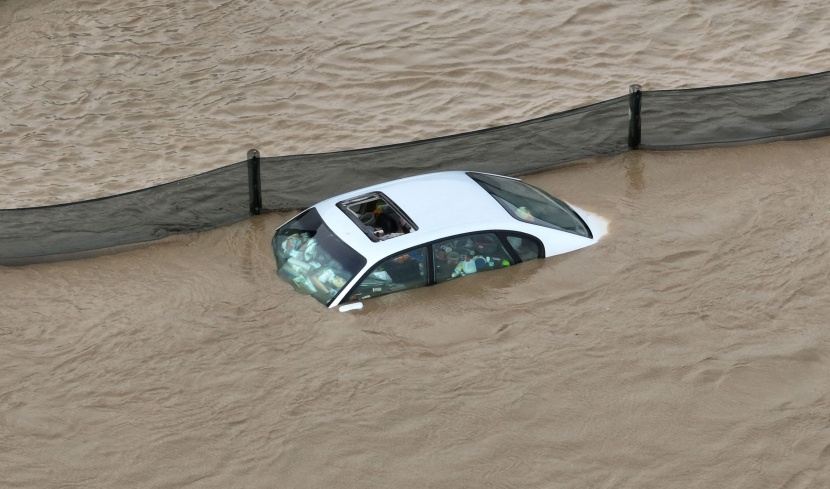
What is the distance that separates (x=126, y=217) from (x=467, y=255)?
4.07m

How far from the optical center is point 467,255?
34.2 feet

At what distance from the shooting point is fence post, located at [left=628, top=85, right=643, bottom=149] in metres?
13.2

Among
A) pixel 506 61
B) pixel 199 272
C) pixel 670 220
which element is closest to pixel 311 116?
pixel 506 61

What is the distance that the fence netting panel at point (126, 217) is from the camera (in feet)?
37.9

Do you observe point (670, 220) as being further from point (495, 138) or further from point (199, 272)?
point (199, 272)

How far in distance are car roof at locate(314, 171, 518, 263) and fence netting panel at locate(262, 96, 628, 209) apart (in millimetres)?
1550

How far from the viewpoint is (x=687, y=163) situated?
1338cm

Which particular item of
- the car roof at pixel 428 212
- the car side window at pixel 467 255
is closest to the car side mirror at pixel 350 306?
the car roof at pixel 428 212

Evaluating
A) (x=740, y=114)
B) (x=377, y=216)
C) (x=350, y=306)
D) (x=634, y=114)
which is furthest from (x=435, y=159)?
(x=740, y=114)

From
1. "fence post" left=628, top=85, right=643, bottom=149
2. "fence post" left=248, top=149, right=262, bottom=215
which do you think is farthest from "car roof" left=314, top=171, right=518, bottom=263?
"fence post" left=628, top=85, right=643, bottom=149

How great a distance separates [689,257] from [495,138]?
10.1 ft

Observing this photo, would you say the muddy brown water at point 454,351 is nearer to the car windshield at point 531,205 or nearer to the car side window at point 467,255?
the car side window at point 467,255

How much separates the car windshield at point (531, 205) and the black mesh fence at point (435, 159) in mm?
1642

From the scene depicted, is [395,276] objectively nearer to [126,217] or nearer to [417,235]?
[417,235]
